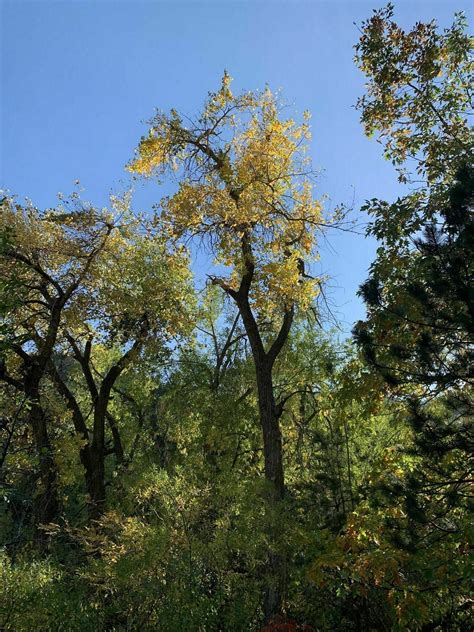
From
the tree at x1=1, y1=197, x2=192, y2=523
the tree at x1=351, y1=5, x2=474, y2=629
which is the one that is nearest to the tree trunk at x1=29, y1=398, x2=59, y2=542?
the tree at x1=1, y1=197, x2=192, y2=523

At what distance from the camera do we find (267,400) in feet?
32.0

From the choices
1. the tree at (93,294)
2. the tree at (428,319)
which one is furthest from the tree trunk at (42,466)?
the tree at (428,319)

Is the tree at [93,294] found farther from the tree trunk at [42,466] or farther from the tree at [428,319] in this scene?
the tree at [428,319]

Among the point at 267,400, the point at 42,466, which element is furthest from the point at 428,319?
the point at 42,466

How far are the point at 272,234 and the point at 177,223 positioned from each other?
209 cm

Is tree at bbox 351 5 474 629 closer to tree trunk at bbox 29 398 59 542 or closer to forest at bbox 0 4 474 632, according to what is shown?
forest at bbox 0 4 474 632

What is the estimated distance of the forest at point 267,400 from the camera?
4520 mm

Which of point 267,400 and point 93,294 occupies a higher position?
point 93,294

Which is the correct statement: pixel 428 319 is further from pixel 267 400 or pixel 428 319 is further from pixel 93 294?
pixel 93 294

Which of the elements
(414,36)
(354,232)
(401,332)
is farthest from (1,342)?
(354,232)

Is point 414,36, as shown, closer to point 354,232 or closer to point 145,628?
point 354,232

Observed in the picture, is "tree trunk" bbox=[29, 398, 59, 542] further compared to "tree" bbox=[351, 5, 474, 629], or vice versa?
"tree trunk" bbox=[29, 398, 59, 542]

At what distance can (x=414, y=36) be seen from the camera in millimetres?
6418

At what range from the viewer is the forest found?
4520 millimetres
